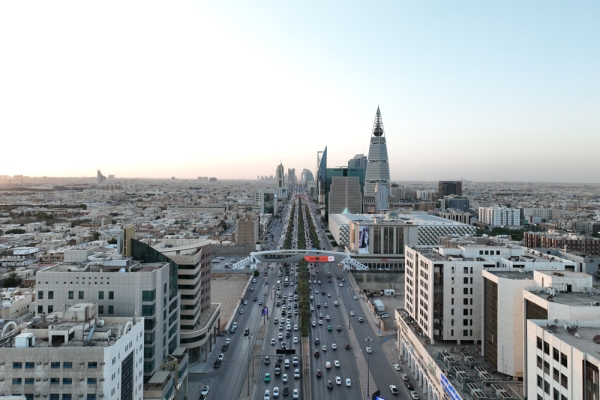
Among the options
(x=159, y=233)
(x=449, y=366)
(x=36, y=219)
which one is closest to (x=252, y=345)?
(x=449, y=366)

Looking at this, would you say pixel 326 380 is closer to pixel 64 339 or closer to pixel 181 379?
pixel 181 379

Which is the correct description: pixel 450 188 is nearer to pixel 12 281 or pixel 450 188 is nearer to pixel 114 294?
pixel 12 281

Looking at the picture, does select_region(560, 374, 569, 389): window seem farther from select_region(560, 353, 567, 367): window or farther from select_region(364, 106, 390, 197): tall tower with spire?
select_region(364, 106, 390, 197): tall tower with spire

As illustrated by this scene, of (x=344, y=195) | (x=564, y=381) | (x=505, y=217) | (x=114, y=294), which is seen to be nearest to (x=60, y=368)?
(x=114, y=294)

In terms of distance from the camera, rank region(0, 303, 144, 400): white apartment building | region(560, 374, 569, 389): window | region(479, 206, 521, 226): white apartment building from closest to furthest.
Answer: region(560, 374, 569, 389): window, region(0, 303, 144, 400): white apartment building, region(479, 206, 521, 226): white apartment building

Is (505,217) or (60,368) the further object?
(505,217)

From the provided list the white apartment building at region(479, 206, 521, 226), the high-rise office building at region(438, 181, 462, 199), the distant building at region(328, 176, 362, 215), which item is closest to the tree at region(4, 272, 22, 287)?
the distant building at region(328, 176, 362, 215)

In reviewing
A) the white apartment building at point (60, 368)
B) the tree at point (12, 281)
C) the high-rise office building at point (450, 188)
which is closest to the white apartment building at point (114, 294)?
the white apartment building at point (60, 368)
